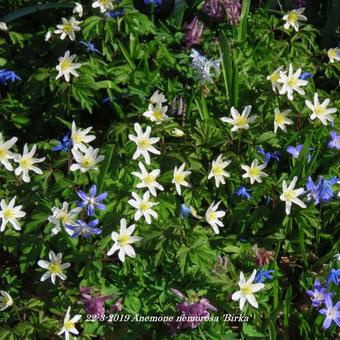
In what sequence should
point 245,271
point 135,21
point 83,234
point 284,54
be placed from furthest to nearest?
point 284,54
point 135,21
point 245,271
point 83,234

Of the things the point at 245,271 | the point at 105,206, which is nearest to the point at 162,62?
the point at 105,206

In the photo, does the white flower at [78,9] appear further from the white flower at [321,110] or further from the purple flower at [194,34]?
the white flower at [321,110]

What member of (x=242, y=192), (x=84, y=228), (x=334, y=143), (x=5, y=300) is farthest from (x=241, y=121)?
(x=5, y=300)

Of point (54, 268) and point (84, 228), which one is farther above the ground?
point (84, 228)

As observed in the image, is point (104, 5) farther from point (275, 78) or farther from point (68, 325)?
point (68, 325)

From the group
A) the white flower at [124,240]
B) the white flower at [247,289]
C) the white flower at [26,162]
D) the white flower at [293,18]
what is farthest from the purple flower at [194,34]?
the white flower at [247,289]

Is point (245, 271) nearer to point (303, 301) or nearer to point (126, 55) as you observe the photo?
point (303, 301)

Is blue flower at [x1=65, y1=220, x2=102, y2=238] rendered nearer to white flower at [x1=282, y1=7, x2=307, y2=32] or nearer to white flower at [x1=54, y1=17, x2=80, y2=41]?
white flower at [x1=54, y1=17, x2=80, y2=41]
